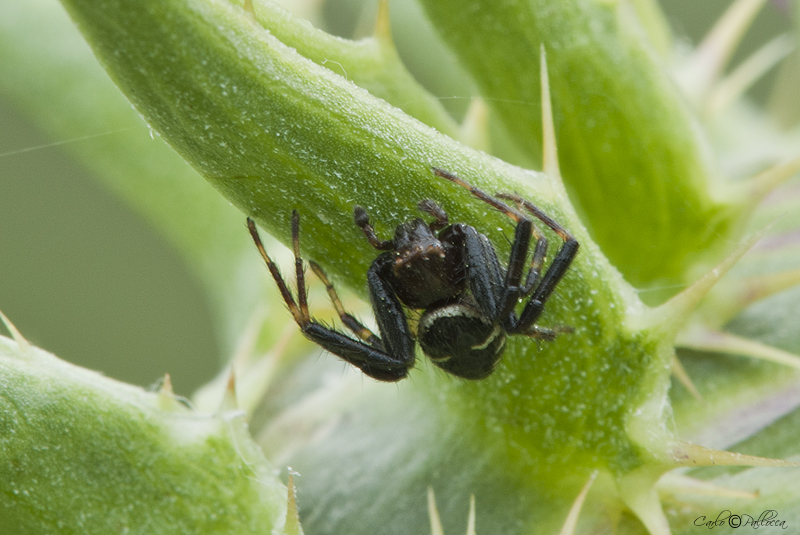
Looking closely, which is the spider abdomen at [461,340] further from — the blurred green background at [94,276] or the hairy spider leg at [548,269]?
the blurred green background at [94,276]

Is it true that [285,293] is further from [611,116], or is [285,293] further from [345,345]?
[611,116]

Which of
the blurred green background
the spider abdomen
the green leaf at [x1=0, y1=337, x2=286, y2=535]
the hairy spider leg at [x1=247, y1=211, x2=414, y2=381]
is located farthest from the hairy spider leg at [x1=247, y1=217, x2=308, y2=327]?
the blurred green background

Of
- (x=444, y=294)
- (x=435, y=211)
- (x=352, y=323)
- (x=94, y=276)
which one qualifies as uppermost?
(x=435, y=211)

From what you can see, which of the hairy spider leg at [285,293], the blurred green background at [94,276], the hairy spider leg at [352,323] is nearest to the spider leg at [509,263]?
the hairy spider leg at [352,323]

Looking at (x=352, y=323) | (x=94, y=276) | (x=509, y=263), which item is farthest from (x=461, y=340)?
(x=94, y=276)

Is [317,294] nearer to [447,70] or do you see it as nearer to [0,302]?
[447,70]

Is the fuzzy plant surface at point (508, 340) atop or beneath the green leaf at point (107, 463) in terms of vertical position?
atop

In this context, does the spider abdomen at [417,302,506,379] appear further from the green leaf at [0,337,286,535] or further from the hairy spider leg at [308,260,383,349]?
the green leaf at [0,337,286,535]
